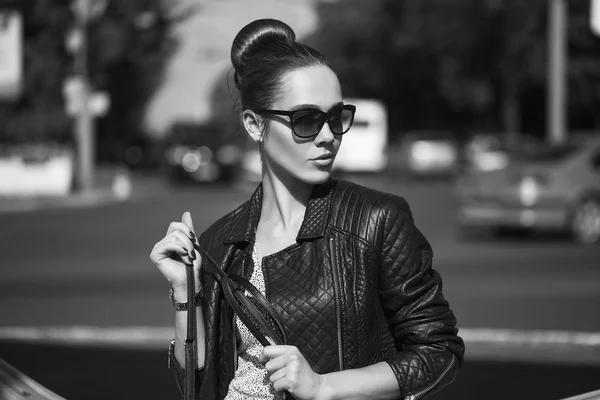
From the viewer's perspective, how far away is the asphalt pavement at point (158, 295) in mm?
6801

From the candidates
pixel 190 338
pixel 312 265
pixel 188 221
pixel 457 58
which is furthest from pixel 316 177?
pixel 457 58

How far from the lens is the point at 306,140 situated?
240 centimetres

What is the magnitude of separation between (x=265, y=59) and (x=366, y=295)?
1.90ft

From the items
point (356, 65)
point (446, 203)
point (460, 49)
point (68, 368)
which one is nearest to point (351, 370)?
point (68, 368)

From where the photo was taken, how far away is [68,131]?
42.0m

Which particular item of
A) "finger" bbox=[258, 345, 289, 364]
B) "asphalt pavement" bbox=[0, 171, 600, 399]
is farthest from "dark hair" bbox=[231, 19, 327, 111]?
"asphalt pavement" bbox=[0, 171, 600, 399]

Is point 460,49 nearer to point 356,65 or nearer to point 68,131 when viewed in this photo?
point 356,65

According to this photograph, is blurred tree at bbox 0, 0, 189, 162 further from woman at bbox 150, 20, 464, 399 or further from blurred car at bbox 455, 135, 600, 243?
woman at bbox 150, 20, 464, 399

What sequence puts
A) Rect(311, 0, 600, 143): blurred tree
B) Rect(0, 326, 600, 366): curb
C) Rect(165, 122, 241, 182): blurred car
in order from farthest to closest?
Rect(311, 0, 600, 143): blurred tree, Rect(165, 122, 241, 182): blurred car, Rect(0, 326, 600, 366): curb

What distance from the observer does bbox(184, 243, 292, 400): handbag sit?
2.21 metres

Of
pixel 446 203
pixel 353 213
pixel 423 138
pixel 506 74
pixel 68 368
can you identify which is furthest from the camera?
pixel 506 74

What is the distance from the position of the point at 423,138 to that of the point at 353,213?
38709mm

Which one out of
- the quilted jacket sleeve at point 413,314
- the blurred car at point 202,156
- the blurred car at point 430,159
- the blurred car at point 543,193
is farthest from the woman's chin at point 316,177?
the blurred car at point 430,159

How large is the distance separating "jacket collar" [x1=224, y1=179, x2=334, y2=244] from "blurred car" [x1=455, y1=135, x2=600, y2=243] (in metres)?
13.0
